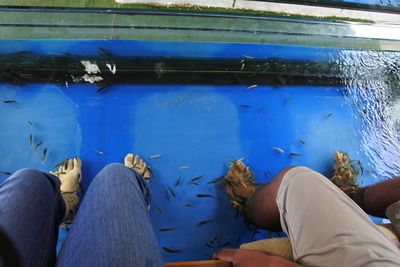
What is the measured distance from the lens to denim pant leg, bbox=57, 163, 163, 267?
764 millimetres

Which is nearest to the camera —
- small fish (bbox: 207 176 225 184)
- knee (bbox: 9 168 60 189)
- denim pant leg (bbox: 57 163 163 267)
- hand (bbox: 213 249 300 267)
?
denim pant leg (bbox: 57 163 163 267)

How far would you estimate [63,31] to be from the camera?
187 centimetres

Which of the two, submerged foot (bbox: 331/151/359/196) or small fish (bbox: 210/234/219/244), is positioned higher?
submerged foot (bbox: 331/151/359/196)

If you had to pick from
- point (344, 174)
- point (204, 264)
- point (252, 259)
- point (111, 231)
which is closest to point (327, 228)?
point (252, 259)

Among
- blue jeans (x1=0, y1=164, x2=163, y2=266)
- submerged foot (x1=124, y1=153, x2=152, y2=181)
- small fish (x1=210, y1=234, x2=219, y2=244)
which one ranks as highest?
blue jeans (x1=0, y1=164, x2=163, y2=266)

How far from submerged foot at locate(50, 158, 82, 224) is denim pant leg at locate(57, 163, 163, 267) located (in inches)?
20.2

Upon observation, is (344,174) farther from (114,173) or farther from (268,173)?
(114,173)

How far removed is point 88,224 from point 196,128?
1.05 m

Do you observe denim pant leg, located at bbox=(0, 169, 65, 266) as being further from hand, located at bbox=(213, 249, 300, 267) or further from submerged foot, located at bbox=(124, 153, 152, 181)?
hand, located at bbox=(213, 249, 300, 267)

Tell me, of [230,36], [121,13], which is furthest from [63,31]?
[230,36]

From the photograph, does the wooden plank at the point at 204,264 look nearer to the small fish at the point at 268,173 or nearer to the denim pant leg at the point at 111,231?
the denim pant leg at the point at 111,231

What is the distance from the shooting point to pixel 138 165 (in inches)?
61.9

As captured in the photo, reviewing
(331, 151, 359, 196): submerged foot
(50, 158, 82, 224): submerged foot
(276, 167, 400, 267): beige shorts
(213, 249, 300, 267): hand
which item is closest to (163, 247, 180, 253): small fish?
(213, 249, 300, 267): hand

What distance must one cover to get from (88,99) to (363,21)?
8.71 feet
